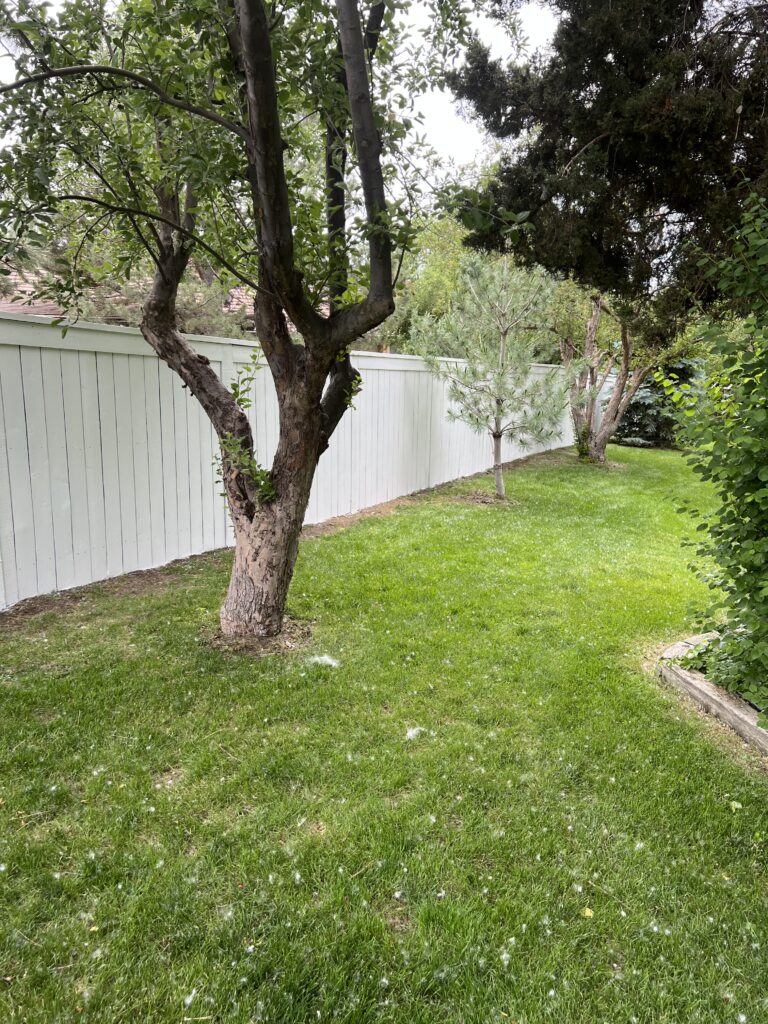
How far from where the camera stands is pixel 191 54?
255 cm

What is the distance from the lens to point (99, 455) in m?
4.08

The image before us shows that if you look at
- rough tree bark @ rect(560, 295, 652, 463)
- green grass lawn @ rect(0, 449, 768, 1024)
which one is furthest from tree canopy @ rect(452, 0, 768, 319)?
rough tree bark @ rect(560, 295, 652, 463)

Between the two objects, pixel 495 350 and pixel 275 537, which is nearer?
pixel 275 537

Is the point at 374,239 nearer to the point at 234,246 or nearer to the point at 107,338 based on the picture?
the point at 234,246

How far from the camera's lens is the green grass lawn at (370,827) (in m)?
1.54

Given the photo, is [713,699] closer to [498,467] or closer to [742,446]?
[742,446]

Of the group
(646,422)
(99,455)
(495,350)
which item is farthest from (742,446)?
(646,422)

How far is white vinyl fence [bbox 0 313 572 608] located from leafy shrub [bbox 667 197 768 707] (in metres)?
3.27

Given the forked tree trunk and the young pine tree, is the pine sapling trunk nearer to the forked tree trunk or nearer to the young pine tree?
the young pine tree

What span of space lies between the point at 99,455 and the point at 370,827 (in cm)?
313

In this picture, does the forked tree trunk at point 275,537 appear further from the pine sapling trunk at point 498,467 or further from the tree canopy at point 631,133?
the pine sapling trunk at point 498,467

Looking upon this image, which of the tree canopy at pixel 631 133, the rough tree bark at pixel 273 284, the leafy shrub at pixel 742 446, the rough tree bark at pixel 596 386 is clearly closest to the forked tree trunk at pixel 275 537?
the rough tree bark at pixel 273 284

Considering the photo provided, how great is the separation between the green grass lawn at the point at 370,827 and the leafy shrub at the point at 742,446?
2.09 ft

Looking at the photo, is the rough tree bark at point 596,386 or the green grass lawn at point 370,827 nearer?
the green grass lawn at point 370,827
